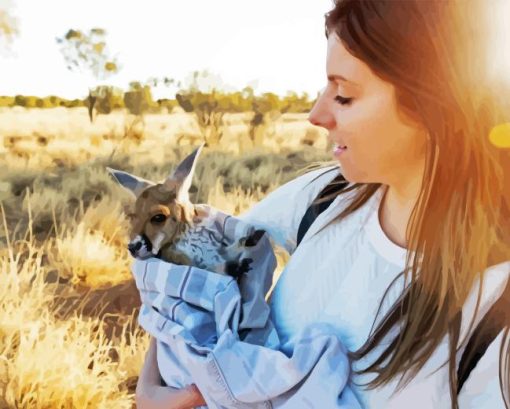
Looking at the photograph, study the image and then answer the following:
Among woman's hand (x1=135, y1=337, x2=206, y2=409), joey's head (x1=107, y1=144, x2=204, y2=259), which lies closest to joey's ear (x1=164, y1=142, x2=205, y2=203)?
joey's head (x1=107, y1=144, x2=204, y2=259)

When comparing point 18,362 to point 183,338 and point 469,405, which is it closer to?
point 183,338

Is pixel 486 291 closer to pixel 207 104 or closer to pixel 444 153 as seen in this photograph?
pixel 444 153

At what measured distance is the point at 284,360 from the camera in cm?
82

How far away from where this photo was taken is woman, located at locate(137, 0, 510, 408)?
725 mm

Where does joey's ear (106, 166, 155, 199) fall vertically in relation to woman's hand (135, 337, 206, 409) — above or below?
above

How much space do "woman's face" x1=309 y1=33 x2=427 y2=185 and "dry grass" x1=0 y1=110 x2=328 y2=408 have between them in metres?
1.14

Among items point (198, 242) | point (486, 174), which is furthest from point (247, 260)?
point (486, 174)

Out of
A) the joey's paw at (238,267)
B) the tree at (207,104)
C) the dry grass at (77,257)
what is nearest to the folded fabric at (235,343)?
the joey's paw at (238,267)

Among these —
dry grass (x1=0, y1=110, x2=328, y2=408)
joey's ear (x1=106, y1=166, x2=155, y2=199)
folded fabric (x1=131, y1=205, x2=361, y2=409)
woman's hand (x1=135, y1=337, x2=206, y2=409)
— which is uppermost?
joey's ear (x1=106, y1=166, x2=155, y2=199)

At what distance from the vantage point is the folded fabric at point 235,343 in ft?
2.67

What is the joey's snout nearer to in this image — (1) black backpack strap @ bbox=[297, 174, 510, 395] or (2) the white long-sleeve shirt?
(2) the white long-sleeve shirt

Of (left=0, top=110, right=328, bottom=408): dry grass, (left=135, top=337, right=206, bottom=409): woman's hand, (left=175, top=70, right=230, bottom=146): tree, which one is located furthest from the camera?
(left=175, top=70, right=230, bottom=146): tree

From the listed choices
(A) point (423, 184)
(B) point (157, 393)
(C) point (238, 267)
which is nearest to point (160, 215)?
(C) point (238, 267)

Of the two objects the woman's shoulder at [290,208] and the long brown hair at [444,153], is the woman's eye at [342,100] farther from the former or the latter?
the woman's shoulder at [290,208]
